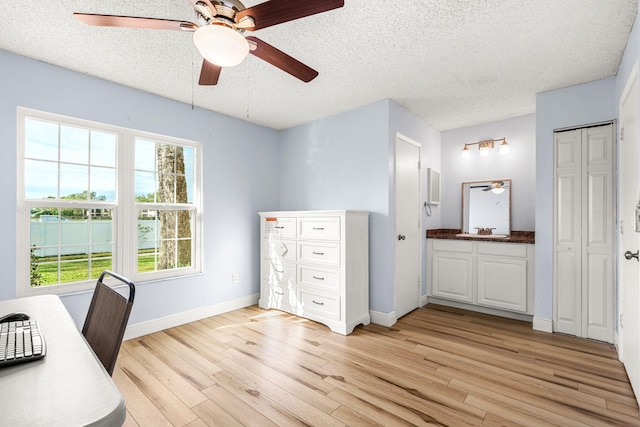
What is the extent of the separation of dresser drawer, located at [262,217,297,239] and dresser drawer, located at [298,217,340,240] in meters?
0.11

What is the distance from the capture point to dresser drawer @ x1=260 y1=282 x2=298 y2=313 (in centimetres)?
361

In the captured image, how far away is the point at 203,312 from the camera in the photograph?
3543 millimetres

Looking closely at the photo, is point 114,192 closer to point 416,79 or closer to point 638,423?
point 416,79

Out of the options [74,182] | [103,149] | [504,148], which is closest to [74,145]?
[103,149]

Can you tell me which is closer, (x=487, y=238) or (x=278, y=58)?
(x=278, y=58)

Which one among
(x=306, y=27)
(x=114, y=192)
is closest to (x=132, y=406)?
(x=114, y=192)

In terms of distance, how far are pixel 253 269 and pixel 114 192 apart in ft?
6.04

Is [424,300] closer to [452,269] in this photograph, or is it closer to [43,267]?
[452,269]

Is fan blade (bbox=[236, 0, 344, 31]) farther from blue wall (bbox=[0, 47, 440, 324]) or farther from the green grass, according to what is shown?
the green grass

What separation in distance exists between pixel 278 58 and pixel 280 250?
2.35 metres

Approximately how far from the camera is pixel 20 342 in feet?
3.32

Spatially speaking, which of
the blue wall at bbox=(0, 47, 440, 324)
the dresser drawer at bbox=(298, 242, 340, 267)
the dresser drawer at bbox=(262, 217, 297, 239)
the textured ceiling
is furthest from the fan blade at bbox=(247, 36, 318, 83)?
the dresser drawer at bbox=(262, 217, 297, 239)

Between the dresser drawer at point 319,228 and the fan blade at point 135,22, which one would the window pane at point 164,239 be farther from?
the fan blade at point 135,22

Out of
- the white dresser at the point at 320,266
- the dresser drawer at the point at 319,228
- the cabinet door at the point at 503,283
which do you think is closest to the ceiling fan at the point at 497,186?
the cabinet door at the point at 503,283
